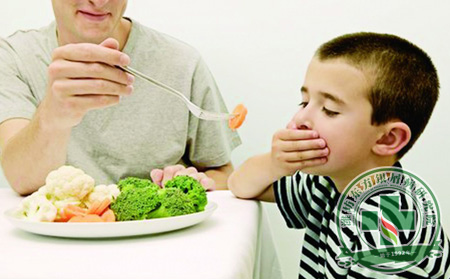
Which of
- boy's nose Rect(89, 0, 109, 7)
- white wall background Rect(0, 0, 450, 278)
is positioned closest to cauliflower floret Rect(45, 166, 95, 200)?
boy's nose Rect(89, 0, 109, 7)

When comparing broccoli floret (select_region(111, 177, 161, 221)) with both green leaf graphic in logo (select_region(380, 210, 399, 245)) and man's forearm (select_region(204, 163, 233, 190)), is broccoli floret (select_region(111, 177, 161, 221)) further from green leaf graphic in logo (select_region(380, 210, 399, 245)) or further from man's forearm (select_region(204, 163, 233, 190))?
man's forearm (select_region(204, 163, 233, 190))

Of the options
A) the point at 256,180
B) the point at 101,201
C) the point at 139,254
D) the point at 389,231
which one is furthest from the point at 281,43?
the point at 139,254

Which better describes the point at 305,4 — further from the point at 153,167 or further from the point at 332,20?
the point at 153,167

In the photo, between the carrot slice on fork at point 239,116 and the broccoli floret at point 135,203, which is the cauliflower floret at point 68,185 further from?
the carrot slice on fork at point 239,116

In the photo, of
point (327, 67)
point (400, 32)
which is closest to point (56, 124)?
point (327, 67)

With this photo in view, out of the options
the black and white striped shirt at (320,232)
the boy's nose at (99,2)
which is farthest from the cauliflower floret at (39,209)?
the boy's nose at (99,2)

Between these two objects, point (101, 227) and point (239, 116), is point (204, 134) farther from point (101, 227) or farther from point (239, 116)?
point (101, 227)

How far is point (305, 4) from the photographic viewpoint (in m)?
1.72

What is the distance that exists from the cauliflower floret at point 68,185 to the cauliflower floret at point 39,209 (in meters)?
0.02

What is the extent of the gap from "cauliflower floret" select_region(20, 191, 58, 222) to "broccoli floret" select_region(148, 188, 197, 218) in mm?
143

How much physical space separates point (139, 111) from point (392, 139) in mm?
733

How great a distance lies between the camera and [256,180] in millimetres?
1074

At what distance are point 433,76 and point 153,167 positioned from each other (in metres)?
0.78

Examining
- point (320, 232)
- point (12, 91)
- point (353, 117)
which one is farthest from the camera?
point (12, 91)
